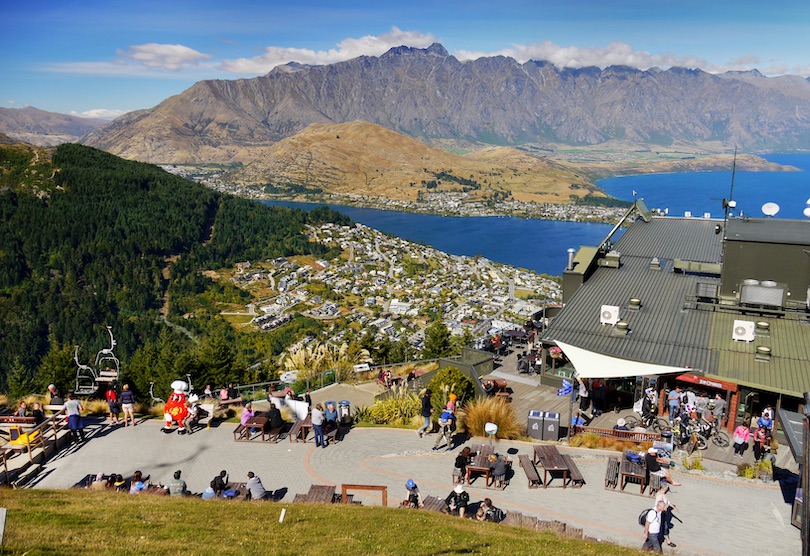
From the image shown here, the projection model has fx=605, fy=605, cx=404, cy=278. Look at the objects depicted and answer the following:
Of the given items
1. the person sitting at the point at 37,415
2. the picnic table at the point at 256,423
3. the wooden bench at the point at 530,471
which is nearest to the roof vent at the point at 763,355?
the wooden bench at the point at 530,471

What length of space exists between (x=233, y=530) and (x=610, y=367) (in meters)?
10.1

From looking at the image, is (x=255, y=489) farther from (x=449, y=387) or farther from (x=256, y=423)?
(x=449, y=387)

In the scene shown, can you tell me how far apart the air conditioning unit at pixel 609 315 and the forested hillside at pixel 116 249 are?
175ft

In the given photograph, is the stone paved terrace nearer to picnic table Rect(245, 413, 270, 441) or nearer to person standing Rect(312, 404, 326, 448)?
person standing Rect(312, 404, 326, 448)

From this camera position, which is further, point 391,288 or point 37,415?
point 391,288

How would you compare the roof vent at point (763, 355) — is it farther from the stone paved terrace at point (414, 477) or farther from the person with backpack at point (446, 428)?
the person with backpack at point (446, 428)

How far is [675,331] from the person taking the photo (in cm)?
1669

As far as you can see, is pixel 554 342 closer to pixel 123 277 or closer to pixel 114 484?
pixel 114 484

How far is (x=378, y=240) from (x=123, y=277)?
52.8 metres

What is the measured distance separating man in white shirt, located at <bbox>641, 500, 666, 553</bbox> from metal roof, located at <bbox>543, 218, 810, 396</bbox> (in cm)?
608

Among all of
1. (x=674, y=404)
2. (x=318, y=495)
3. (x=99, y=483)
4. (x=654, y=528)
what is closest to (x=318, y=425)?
(x=318, y=495)

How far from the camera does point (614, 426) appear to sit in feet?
47.5

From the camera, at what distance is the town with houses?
83125 mm

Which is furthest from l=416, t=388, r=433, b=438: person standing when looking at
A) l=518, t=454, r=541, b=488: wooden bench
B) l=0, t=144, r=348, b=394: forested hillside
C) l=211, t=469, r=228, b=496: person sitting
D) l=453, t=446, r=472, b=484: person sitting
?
l=0, t=144, r=348, b=394: forested hillside
